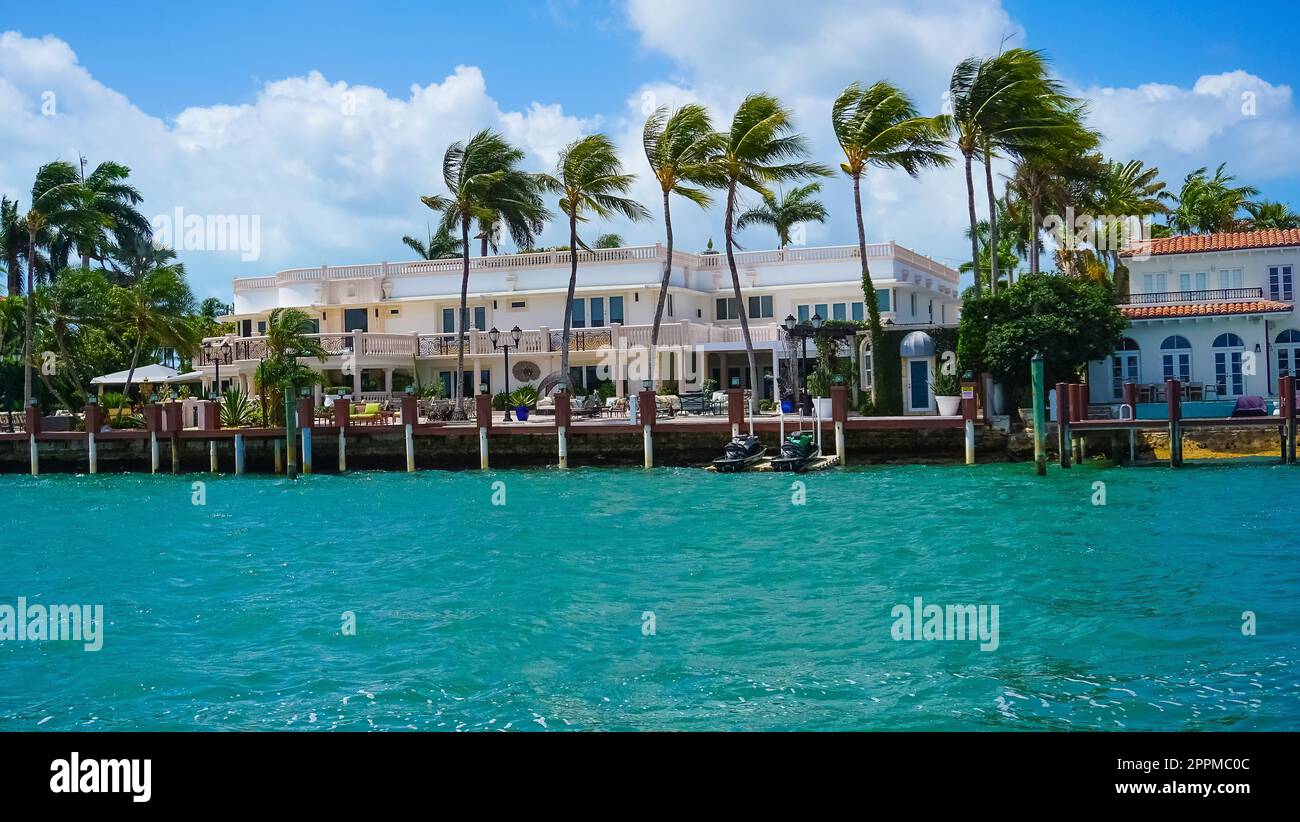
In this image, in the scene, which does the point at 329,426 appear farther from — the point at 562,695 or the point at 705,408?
the point at 562,695

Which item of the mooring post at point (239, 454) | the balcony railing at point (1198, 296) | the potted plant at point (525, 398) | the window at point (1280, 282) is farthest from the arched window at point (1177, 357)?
the mooring post at point (239, 454)

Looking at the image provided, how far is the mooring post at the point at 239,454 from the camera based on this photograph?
38.2 m

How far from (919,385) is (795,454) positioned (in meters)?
7.64

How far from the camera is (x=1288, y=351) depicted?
38031mm

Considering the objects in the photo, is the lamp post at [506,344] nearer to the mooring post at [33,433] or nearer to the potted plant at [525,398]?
the potted plant at [525,398]

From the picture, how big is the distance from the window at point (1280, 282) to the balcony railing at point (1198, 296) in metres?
0.45

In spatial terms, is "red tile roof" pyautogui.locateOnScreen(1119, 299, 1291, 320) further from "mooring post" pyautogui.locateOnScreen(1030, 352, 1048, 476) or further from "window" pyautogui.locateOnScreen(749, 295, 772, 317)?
"window" pyautogui.locateOnScreen(749, 295, 772, 317)

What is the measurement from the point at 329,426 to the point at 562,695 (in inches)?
1102

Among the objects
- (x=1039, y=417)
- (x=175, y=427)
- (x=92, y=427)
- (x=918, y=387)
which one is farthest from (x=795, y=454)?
(x=92, y=427)

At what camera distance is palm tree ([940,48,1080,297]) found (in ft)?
123

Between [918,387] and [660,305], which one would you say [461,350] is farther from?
[918,387]

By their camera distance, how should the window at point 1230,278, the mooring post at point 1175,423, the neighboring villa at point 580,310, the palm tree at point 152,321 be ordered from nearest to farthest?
the mooring post at point 1175,423
the window at point 1230,278
the palm tree at point 152,321
the neighboring villa at point 580,310
